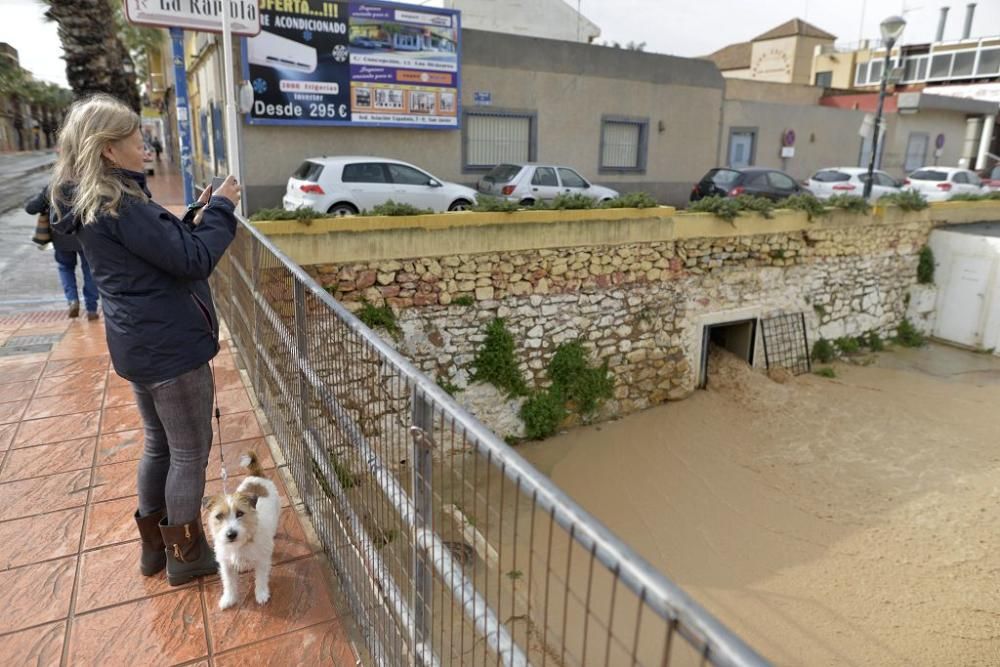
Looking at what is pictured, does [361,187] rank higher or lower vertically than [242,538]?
higher

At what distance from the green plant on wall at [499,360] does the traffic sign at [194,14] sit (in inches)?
175

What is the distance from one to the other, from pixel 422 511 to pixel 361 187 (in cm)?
1017

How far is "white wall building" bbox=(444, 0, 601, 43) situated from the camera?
21.8 m

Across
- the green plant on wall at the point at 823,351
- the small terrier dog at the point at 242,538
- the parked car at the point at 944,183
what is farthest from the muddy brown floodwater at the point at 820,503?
the parked car at the point at 944,183

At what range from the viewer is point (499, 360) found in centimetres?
895

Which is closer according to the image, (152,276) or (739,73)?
(152,276)

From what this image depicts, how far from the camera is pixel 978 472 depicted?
9.26 meters

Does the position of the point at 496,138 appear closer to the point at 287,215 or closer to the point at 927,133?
the point at 287,215

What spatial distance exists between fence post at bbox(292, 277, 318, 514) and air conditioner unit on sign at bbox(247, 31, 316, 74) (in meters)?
11.2

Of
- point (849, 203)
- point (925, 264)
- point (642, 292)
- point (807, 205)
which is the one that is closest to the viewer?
point (642, 292)

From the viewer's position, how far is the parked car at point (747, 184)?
15594 millimetres

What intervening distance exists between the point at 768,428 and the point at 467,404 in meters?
4.79

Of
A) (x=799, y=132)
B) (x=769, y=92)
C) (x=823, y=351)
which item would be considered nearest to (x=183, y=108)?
(x=823, y=351)

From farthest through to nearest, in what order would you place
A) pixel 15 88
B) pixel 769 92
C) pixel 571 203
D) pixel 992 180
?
1. pixel 15 88
2. pixel 769 92
3. pixel 992 180
4. pixel 571 203
